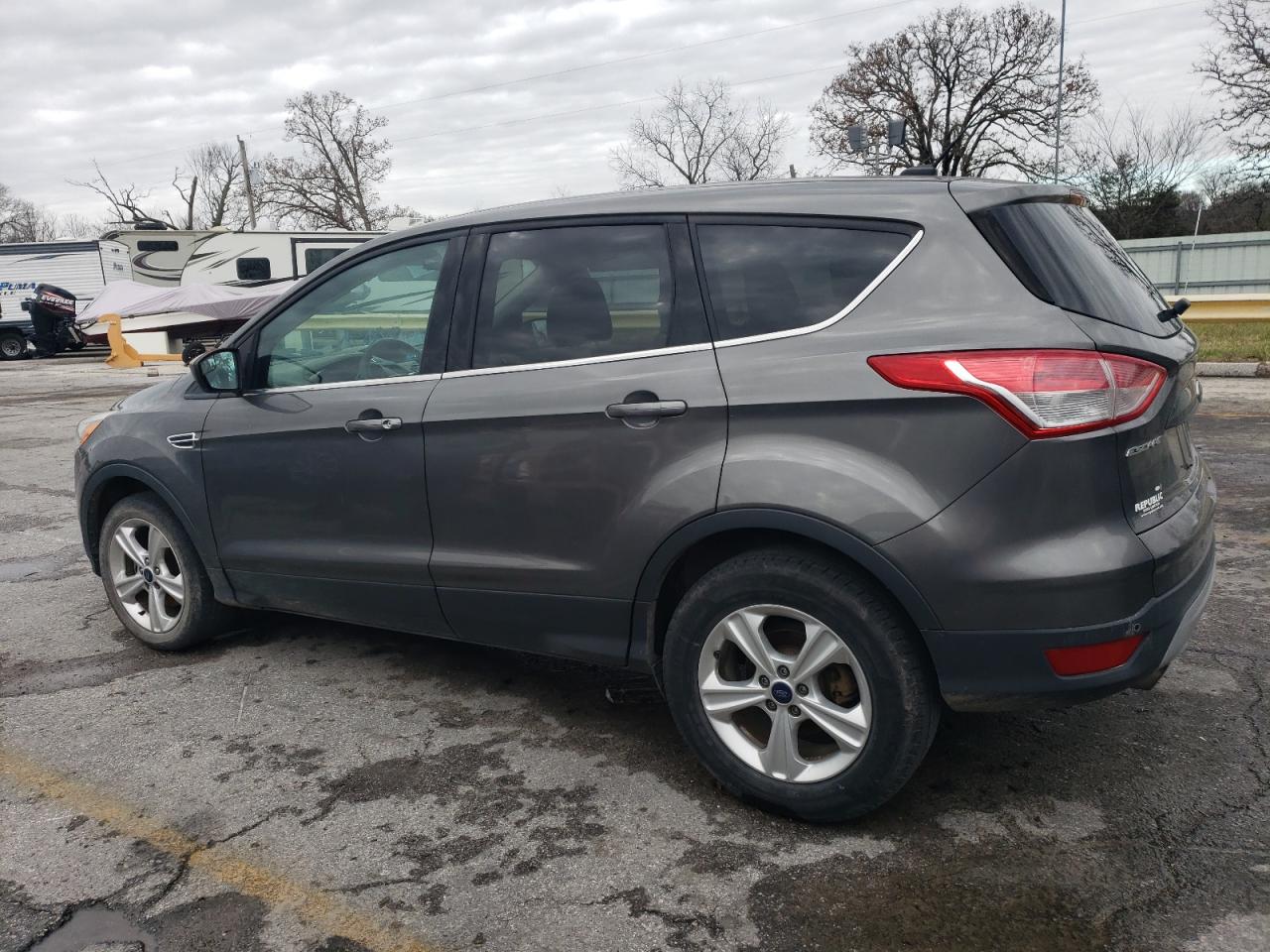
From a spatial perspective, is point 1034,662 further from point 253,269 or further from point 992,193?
point 253,269

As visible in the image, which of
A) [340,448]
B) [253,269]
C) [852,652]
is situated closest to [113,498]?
[340,448]

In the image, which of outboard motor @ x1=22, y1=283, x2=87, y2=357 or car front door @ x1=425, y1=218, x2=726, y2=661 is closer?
car front door @ x1=425, y1=218, x2=726, y2=661

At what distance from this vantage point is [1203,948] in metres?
2.34

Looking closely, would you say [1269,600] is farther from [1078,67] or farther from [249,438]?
[1078,67]

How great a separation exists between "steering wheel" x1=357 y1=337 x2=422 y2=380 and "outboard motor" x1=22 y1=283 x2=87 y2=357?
2892 centimetres

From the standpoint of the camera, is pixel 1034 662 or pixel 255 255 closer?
pixel 1034 662

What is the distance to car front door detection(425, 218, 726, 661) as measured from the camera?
3033 mm

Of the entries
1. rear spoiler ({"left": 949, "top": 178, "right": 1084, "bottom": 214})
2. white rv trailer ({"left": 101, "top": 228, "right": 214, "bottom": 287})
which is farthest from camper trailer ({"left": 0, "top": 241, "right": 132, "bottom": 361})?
rear spoiler ({"left": 949, "top": 178, "right": 1084, "bottom": 214})

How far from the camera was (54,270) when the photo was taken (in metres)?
31.2

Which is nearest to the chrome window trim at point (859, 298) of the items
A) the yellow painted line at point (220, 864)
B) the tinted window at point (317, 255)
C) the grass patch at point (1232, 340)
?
the yellow painted line at point (220, 864)

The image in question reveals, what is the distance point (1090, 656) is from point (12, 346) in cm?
3426

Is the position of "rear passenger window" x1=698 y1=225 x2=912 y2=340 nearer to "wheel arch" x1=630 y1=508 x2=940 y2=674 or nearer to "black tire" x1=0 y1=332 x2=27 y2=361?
"wheel arch" x1=630 y1=508 x2=940 y2=674

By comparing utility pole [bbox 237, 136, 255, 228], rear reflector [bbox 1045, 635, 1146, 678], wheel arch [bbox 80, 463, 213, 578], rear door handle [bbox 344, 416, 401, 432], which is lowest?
rear reflector [bbox 1045, 635, 1146, 678]

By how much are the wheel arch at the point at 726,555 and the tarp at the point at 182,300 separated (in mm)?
21466
